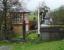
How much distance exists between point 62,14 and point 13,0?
18.6ft

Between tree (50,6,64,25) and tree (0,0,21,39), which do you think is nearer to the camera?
tree (50,6,64,25)

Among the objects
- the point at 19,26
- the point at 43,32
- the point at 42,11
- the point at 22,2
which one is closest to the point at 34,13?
the point at 42,11

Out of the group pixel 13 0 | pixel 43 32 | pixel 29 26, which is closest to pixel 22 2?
pixel 13 0

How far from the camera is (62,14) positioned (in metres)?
27.9

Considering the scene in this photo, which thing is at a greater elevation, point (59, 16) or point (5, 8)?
point (5, 8)

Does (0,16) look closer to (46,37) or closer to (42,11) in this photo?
(46,37)

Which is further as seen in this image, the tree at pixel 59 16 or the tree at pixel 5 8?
the tree at pixel 5 8

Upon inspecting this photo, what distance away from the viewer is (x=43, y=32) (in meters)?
24.2

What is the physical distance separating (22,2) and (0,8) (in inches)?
124

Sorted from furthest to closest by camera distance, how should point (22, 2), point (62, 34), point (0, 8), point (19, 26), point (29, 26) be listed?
point (29, 26) → point (19, 26) → point (22, 2) → point (0, 8) → point (62, 34)

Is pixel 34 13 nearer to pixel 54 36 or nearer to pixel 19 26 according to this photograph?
pixel 19 26

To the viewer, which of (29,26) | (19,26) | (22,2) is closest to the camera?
(22,2)

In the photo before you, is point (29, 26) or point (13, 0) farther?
point (29, 26)

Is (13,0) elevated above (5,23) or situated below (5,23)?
above
